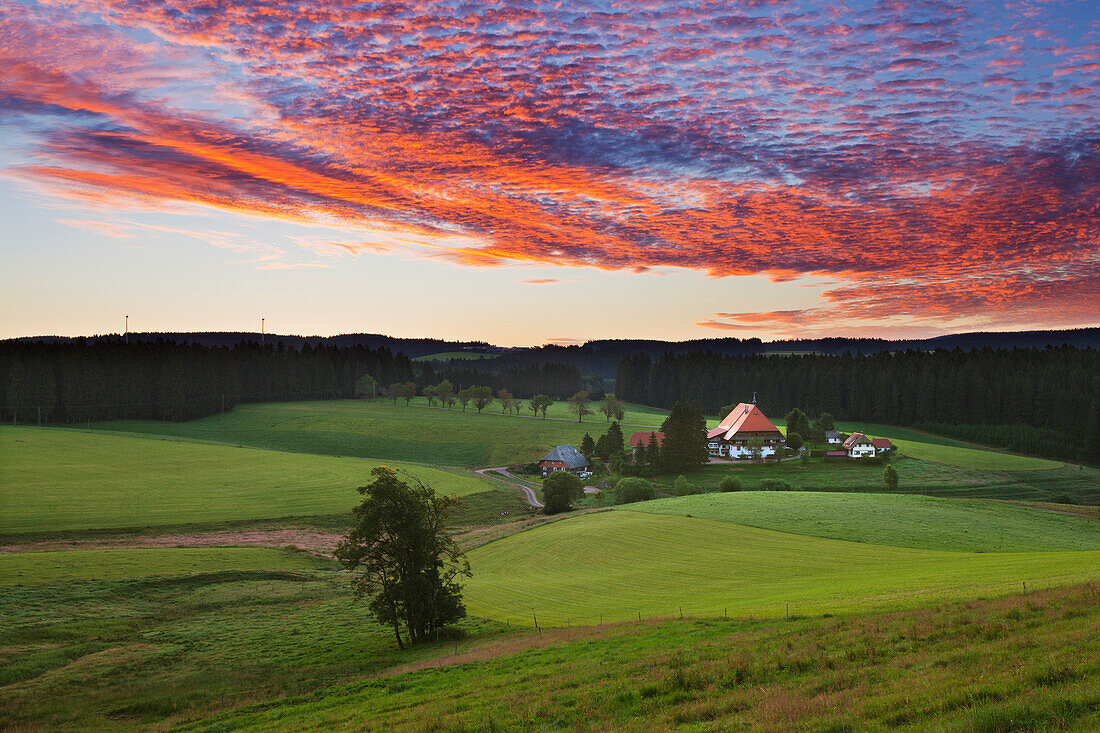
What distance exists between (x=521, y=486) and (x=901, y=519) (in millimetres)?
48354

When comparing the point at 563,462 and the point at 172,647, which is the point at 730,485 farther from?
the point at 172,647

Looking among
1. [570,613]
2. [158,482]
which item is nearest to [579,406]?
[158,482]

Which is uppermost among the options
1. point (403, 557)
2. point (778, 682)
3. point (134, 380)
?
point (134, 380)

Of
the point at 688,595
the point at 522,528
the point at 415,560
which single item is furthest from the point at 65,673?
the point at 522,528

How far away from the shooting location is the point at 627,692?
13766 millimetres

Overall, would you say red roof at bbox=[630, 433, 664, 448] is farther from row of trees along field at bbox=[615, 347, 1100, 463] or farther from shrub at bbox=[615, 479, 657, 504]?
row of trees along field at bbox=[615, 347, 1100, 463]

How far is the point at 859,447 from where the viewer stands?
97.3 m

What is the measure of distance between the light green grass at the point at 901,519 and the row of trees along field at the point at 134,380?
110 metres

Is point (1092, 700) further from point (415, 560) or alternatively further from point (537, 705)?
point (415, 560)

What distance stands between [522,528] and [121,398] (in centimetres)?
10896

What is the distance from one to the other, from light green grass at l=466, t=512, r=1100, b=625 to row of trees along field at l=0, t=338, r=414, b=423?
107362mm

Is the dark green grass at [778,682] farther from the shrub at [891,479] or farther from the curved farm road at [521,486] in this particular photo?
the shrub at [891,479]

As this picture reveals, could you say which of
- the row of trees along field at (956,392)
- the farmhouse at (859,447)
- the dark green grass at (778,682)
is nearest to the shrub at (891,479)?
the farmhouse at (859,447)

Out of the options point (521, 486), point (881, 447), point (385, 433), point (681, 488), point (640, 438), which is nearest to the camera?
point (681, 488)
